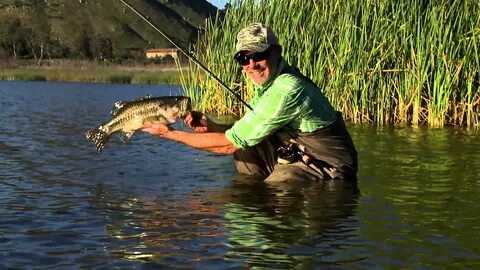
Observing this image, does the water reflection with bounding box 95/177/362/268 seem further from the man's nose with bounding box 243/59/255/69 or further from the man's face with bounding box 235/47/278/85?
the man's nose with bounding box 243/59/255/69

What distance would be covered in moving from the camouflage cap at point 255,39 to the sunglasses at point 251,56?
5cm

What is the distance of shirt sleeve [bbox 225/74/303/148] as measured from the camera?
24.1 feet

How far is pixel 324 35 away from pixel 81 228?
1010 cm

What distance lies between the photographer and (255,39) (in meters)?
7.29

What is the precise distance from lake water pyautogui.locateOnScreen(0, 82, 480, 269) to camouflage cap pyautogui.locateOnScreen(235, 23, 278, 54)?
1.45 m

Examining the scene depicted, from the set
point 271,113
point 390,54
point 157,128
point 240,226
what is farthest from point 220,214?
point 390,54

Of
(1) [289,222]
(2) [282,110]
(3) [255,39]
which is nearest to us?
(1) [289,222]

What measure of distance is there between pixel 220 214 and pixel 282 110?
4.27 feet

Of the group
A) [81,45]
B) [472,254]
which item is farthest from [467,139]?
[81,45]

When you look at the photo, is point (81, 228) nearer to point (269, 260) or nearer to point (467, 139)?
point (269, 260)

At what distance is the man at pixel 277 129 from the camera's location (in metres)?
7.38

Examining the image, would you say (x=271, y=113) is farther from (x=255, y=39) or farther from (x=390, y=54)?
(x=390, y=54)

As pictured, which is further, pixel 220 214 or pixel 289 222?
pixel 220 214

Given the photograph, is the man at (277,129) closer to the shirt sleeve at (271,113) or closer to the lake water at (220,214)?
the shirt sleeve at (271,113)
